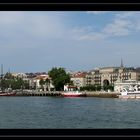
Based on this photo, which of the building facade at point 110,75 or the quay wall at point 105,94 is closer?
the quay wall at point 105,94

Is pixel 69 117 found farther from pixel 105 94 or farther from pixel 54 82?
pixel 54 82

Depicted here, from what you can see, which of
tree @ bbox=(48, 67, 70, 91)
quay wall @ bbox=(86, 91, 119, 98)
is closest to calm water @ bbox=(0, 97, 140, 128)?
quay wall @ bbox=(86, 91, 119, 98)

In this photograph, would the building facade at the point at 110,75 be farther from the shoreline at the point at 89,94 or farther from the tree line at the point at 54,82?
the shoreline at the point at 89,94

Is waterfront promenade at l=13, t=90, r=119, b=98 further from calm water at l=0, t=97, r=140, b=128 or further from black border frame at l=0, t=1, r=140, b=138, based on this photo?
black border frame at l=0, t=1, r=140, b=138

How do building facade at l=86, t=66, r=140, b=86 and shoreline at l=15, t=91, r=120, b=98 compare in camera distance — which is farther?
building facade at l=86, t=66, r=140, b=86

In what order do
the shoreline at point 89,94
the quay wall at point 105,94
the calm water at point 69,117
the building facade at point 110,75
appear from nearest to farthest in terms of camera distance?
the calm water at point 69,117 < the quay wall at point 105,94 < the shoreline at point 89,94 < the building facade at point 110,75

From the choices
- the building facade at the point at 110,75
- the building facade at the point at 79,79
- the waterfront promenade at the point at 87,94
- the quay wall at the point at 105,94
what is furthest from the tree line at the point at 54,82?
the building facade at the point at 110,75
